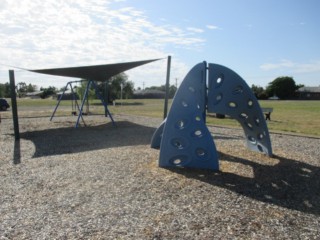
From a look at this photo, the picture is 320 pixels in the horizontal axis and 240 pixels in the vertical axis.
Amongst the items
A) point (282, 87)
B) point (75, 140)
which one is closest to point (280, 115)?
point (75, 140)

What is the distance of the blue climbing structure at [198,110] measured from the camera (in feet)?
23.4

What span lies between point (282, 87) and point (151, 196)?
90.3 m

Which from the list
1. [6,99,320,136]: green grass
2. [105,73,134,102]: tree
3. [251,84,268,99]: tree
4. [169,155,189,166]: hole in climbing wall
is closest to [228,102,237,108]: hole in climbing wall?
[169,155,189,166]: hole in climbing wall

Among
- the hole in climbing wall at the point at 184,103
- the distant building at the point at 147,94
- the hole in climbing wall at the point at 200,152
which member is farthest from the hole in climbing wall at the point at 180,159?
the distant building at the point at 147,94

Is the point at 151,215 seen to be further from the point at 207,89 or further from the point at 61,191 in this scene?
the point at 207,89

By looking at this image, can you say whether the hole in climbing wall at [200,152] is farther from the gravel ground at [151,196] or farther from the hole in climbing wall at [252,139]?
the hole in climbing wall at [252,139]

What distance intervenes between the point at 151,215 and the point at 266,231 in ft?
5.16

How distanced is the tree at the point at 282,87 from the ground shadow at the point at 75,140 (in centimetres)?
8194

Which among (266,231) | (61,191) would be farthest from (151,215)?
(61,191)

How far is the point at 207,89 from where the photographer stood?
25.0 ft

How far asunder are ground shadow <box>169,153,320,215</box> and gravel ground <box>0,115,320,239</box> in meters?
0.02

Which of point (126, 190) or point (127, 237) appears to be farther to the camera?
point (126, 190)

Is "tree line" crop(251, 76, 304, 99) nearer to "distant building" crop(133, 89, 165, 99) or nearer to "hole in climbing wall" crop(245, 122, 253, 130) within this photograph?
"distant building" crop(133, 89, 165, 99)

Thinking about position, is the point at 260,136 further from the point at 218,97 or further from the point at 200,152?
the point at 200,152
